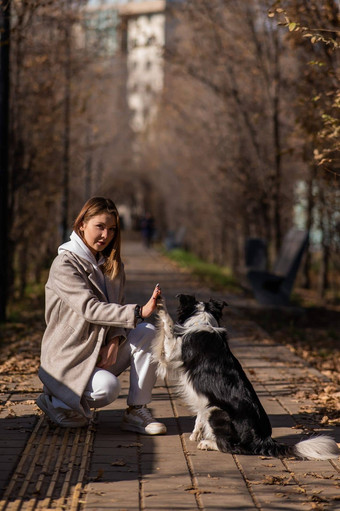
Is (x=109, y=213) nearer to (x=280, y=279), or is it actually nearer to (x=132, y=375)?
(x=132, y=375)

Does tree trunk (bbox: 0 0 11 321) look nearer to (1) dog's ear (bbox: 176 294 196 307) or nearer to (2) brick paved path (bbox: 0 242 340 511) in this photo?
(2) brick paved path (bbox: 0 242 340 511)

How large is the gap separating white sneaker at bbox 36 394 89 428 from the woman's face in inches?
46.5

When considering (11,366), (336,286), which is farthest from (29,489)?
(336,286)

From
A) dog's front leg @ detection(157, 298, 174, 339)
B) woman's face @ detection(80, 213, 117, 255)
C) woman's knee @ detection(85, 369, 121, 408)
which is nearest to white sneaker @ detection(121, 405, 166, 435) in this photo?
woman's knee @ detection(85, 369, 121, 408)

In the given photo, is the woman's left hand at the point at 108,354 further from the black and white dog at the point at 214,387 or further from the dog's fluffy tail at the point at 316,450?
the dog's fluffy tail at the point at 316,450

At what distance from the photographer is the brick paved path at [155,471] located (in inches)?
186

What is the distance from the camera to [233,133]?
76.8 feet

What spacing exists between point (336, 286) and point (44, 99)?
10207mm

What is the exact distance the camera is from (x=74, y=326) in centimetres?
605

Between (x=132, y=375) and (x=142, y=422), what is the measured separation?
350 millimetres

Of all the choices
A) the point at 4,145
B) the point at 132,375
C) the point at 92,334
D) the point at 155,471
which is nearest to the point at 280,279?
the point at 4,145

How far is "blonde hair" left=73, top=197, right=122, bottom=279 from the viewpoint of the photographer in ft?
20.2

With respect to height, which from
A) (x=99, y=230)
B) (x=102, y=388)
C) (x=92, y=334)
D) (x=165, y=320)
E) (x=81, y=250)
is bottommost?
(x=102, y=388)

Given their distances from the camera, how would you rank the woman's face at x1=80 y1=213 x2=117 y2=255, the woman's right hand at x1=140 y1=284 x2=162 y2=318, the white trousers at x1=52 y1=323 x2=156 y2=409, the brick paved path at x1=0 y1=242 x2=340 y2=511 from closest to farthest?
the brick paved path at x1=0 y1=242 x2=340 y2=511
the woman's right hand at x1=140 y1=284 x2=162 y2=318
the white trousers at x1=52 y1=323 x2=156 y2=409
the woman's face at x1=80 y1=213 x2=117 y2=255
